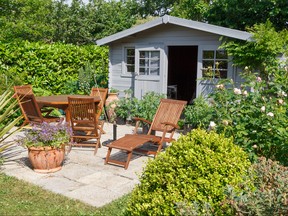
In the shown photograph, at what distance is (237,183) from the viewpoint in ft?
9.61

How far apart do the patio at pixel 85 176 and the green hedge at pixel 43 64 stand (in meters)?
4.05

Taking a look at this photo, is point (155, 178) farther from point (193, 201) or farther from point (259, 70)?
point (259, 70)

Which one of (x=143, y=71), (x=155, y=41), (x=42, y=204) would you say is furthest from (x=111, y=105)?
(x=42, y=204)

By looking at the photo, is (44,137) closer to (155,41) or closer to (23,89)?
(23,89)

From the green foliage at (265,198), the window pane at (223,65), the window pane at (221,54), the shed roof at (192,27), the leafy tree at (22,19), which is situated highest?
the leafy tree at (22,19)

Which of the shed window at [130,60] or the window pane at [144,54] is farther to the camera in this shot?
the shed window at [130,60]

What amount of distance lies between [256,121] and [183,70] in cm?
886

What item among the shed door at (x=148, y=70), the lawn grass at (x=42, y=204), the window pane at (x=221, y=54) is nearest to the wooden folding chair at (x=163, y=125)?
the lawn grass at (x=42, y=204)

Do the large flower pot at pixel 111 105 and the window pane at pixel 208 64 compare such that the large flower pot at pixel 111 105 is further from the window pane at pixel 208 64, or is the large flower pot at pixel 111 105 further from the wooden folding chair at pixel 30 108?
the window pane at pixel 208 64

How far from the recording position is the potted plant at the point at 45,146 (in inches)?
203

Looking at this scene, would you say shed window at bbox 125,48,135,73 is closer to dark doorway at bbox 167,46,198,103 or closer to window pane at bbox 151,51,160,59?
window pane at bbox 151,51,160,59

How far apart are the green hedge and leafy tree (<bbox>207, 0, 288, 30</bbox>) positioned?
6.42 metres

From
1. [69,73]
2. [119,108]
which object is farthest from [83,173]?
[69,73]

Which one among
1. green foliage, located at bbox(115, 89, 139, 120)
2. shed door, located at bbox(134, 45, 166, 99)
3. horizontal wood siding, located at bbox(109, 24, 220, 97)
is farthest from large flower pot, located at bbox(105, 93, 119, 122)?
shed door, located at bbox(134, 45, 166, 99)
